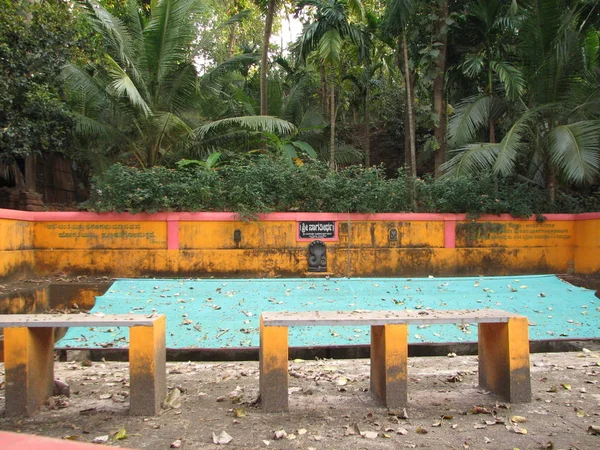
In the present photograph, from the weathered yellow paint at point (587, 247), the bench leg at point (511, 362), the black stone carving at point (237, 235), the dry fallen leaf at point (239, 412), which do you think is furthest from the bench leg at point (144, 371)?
the weathered yellow paint at point (587, 247)

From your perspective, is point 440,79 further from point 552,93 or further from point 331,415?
point 331,415

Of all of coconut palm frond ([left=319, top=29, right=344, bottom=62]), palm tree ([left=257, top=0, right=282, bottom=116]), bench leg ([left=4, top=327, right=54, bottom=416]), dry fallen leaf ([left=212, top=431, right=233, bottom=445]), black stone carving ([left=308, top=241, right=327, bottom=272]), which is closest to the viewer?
dry fallen leaf ([left=212, top=431, right=233, bottom=445])

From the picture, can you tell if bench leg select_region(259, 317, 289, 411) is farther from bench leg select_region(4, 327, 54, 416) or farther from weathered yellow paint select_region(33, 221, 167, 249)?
weathered yellow paint select_region(33, 221, 167, 249)

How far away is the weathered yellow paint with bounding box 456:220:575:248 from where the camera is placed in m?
9.89

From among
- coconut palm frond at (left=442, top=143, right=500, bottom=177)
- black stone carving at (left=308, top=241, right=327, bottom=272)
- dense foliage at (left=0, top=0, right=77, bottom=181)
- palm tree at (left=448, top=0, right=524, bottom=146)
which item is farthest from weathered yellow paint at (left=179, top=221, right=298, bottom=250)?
palm tree at (left=448, top=0, right=524, bottom=146)

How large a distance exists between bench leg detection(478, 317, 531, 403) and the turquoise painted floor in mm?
1915

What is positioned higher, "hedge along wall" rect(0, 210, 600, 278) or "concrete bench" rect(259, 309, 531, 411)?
"hedge along wall" rect(0, 210, 600, 278)

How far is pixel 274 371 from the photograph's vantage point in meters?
3.99

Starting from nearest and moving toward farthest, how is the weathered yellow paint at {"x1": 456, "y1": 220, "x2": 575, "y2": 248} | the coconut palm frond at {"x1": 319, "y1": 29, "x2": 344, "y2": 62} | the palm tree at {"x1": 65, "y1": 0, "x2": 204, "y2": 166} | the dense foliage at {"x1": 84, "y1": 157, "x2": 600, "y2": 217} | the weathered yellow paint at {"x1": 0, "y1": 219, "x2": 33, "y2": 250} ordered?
the weathered yellow paint at {"x1": 0, "y1": 219, "x2": 33, "y2": 250} → the dense foliage at {"x1": 84, "y1": 157, "x2": 600, "y2": 217} → the weathered yellow paint at {"x1": 456, "y1": 220, "x2": 575, "y2": 248} → the palm tree at {"x1": 65, "y1": 0, "x2": 204, "y2": 166} → the coconut palm frond at {"x1": 319, "y1": 29, "x2": 344, "y2": 62}

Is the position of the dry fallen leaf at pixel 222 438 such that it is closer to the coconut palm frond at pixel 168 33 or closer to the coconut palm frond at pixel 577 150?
the coconut palm frond at pixel 577 150

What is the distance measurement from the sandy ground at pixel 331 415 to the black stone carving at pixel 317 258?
166 inches

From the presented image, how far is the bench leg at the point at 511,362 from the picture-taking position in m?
4.15

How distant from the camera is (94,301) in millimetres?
8219

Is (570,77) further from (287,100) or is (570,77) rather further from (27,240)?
(27,240)
